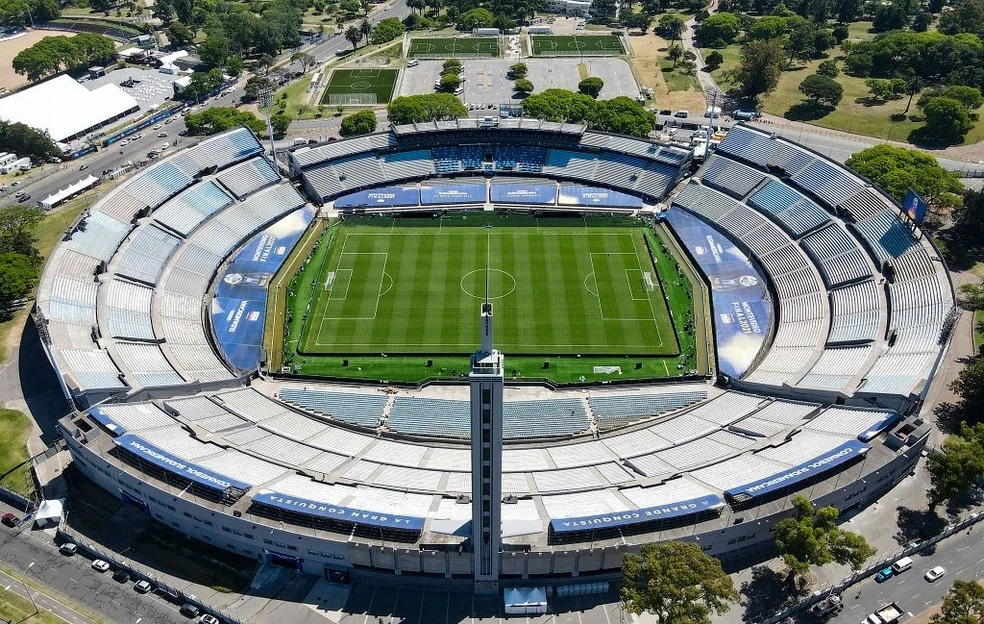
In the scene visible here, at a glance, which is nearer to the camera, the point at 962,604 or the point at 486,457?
the point at 486,457

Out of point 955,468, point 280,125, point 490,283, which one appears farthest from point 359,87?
point 955,468

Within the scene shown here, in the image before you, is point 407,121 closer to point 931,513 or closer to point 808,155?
point 808,155

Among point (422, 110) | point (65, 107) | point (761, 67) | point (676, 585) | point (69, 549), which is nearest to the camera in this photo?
point (676, 585)

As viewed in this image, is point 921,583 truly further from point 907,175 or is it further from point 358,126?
point 358,126

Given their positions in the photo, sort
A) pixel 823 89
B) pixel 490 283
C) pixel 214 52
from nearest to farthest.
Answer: pixel 490 283 → pixel 823 89 → pixel 214 52

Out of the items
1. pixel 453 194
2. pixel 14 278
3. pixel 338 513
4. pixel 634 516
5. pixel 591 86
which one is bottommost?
pixel 634 516

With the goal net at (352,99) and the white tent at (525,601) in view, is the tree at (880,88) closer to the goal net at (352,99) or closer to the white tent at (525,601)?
the goal net at (352,99)

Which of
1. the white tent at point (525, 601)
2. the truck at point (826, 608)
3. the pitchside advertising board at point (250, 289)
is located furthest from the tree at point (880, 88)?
the white tent at point (525, 601)
